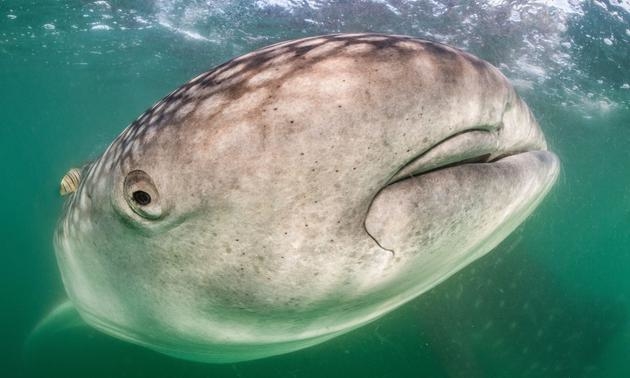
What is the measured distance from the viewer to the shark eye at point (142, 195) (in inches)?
62.3

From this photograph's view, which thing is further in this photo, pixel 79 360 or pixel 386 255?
pixel 79 360

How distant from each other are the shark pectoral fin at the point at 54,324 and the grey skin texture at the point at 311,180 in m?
3.69

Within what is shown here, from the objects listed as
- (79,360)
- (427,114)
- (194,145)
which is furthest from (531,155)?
(79,360)

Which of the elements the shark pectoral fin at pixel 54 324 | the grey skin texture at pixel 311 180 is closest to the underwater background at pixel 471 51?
the shark pectoral fin at pixel 54 324

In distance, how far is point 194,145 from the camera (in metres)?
1.45

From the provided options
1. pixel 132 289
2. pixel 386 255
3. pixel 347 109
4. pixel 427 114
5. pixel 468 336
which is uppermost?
pixel 347 109

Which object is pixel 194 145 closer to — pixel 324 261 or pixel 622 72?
pixel 324 261

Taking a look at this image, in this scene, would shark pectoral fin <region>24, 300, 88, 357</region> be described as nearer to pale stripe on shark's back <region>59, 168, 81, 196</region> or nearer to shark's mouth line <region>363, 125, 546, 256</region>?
pale stripe on shark's back <region>59, 168, 81, 196</region>

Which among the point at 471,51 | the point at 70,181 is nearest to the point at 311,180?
the point at 70,181

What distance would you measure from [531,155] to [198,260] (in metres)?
1.65

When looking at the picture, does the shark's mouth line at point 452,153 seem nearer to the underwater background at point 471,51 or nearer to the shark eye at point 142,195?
the shark eye at point 142,195

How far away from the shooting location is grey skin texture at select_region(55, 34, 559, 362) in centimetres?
138

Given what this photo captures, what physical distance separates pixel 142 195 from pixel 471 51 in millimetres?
19610

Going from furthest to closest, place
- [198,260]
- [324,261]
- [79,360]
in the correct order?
[79,360], [198,260], [324,261]
